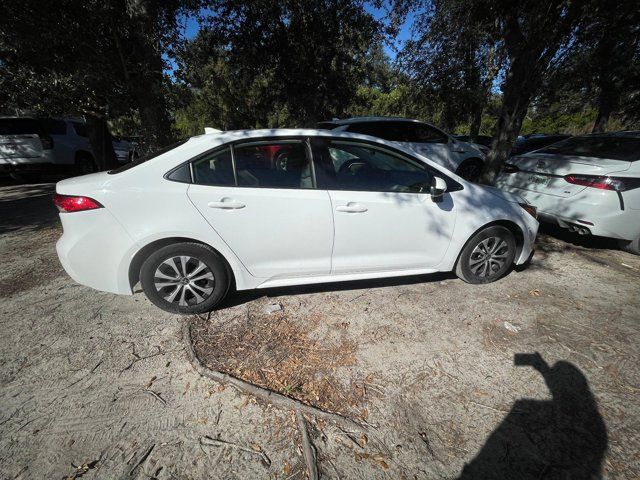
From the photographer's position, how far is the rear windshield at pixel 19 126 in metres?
7.78

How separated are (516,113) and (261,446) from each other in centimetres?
627

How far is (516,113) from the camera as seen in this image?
17.9ft

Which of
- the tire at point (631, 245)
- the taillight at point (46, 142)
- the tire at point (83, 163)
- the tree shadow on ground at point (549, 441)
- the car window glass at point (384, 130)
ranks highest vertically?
the taillight at point (46, 142)

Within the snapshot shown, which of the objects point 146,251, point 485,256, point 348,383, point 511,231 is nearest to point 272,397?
point 348,383

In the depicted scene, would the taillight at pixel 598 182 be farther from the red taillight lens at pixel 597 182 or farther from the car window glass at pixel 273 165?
the car window glass at pixel 273 165

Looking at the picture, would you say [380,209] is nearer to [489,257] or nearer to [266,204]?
[266,204]

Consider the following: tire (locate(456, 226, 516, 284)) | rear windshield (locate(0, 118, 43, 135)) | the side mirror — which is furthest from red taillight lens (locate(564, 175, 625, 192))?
rear windshield (locate(0, 118, 43, 135))

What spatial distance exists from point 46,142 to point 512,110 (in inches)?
426

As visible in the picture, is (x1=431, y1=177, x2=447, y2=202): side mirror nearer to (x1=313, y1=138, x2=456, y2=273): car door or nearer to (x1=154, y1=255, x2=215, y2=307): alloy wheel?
(x1=313, y1=138, x2=456, y2=273): car door

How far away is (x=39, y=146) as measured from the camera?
8.00m

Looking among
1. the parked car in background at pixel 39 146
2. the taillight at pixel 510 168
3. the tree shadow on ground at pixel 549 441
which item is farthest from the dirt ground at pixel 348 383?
the parked car in background at pixel 39 146

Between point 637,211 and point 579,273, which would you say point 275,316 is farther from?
point 637,211

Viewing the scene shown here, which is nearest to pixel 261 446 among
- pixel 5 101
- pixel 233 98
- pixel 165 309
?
pixel 165 309

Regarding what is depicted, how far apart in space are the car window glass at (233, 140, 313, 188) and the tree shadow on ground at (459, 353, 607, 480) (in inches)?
84.5
